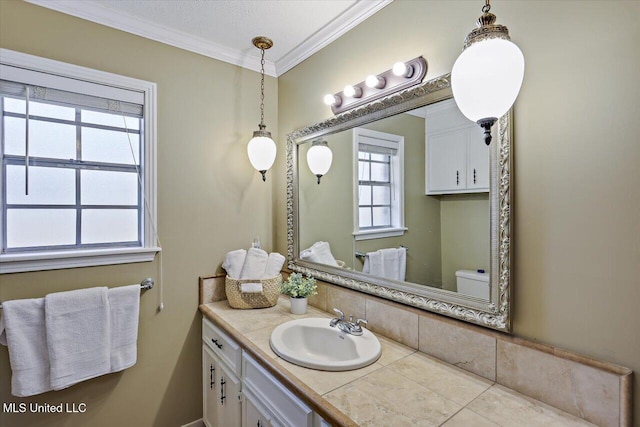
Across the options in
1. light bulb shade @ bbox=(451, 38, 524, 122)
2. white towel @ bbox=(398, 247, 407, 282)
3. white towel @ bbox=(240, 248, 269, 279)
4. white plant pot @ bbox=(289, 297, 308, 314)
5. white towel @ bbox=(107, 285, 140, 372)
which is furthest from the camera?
white towel @ bbox=(240, 248, 269, 279)

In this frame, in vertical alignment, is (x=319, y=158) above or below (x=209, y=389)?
above

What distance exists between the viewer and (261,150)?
77.7 inches

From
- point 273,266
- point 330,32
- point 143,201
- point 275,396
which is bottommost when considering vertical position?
point 275,396

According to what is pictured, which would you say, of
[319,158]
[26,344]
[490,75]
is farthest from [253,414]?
[490,75]

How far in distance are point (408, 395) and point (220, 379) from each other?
1.14 metres

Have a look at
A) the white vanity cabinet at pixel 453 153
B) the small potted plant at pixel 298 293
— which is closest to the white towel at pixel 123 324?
the small potted plant at pixel 298 293

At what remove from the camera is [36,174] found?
1.58 meters

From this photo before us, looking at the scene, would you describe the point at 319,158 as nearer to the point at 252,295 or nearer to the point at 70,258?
the point at 252,295

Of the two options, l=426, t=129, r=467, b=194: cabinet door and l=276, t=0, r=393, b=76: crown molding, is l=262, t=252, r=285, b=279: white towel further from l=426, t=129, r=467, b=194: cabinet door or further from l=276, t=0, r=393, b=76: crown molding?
l=276, t=0, r=393, b=76: crown molding

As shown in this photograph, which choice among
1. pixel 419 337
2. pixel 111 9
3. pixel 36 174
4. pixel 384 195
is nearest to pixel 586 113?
pixel 384 195

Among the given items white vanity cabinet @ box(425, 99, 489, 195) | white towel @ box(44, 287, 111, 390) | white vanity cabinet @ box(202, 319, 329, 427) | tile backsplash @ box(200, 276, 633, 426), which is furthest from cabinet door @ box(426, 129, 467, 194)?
white towel @ box(44, 287, 111, 390)

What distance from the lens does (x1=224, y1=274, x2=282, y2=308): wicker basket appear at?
1903mm

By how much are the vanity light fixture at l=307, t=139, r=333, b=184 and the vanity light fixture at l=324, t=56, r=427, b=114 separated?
0.74 feet

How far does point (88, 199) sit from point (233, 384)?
4.10ft
